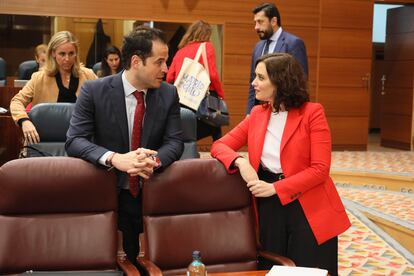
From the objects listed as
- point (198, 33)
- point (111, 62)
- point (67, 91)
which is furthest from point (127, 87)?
point (111, 62)

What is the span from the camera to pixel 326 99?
31.7 feet

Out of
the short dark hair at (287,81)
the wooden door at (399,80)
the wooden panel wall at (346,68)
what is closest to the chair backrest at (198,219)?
the short dark hair at (287,81)

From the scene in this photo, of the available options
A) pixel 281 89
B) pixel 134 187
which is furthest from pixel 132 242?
pixel 281 89

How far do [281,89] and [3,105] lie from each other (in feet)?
12.5

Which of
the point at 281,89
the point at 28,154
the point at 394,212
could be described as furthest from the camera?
the point at 394,212

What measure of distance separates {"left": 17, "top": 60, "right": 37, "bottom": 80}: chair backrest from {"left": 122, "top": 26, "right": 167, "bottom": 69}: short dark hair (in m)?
5.39

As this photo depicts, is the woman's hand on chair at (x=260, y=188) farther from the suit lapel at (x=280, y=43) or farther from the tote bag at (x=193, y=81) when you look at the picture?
the tote bag at (x=193, y=81)

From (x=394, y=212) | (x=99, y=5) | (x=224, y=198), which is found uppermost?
(x=99, y=5)

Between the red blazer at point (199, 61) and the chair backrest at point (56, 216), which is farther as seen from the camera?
the red blazer at point (199, 61)

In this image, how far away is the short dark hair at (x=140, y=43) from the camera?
2916 mm

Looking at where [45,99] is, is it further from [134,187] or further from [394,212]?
[394,212]

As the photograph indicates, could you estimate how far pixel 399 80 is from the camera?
34.6 feet

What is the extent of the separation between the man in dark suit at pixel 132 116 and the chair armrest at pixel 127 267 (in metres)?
0.40

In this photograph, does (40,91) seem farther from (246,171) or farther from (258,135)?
(246,171)
